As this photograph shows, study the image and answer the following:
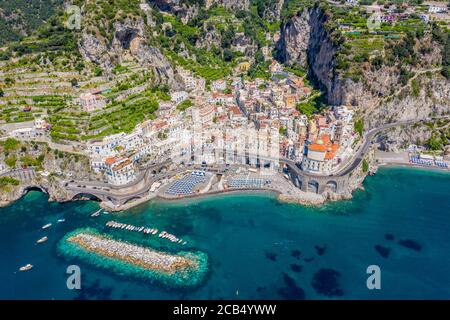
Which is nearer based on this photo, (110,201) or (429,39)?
(110,201)

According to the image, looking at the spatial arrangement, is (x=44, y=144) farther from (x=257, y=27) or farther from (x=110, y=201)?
(x=257, y=27)

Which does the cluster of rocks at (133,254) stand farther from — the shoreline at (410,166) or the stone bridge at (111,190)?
the shoreline at (410,166)

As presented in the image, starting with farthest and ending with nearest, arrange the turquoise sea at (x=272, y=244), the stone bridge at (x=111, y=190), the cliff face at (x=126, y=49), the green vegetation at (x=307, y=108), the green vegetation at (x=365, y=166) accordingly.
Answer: the green vegetation at (x=307, y=108) < the cliff face at (x=126, y=49) < the green vegetation at (x=365, y=166) < the stone bridge at (x=111, y=190) < the turquoise sea at (x=272, y=244)

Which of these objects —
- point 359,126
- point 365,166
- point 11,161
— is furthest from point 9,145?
point 359,126

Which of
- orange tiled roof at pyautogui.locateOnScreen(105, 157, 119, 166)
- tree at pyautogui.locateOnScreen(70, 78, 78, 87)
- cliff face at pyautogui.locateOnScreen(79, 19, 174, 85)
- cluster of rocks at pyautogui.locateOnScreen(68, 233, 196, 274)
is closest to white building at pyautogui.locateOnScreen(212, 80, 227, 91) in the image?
cliff face at pyautogui.locateOnScreen(79, 19, 174, 85)

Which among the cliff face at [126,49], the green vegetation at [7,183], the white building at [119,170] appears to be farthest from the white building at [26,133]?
the cliff face at [126,49]

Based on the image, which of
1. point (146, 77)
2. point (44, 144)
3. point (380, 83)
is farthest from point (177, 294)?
point (380, 83)

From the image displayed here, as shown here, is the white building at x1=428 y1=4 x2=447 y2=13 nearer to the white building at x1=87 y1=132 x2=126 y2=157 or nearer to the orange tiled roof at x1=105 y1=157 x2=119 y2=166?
the white building at x1=87 y1=132 x2=126 y2=157

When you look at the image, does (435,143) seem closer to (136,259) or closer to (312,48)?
(312,48)
